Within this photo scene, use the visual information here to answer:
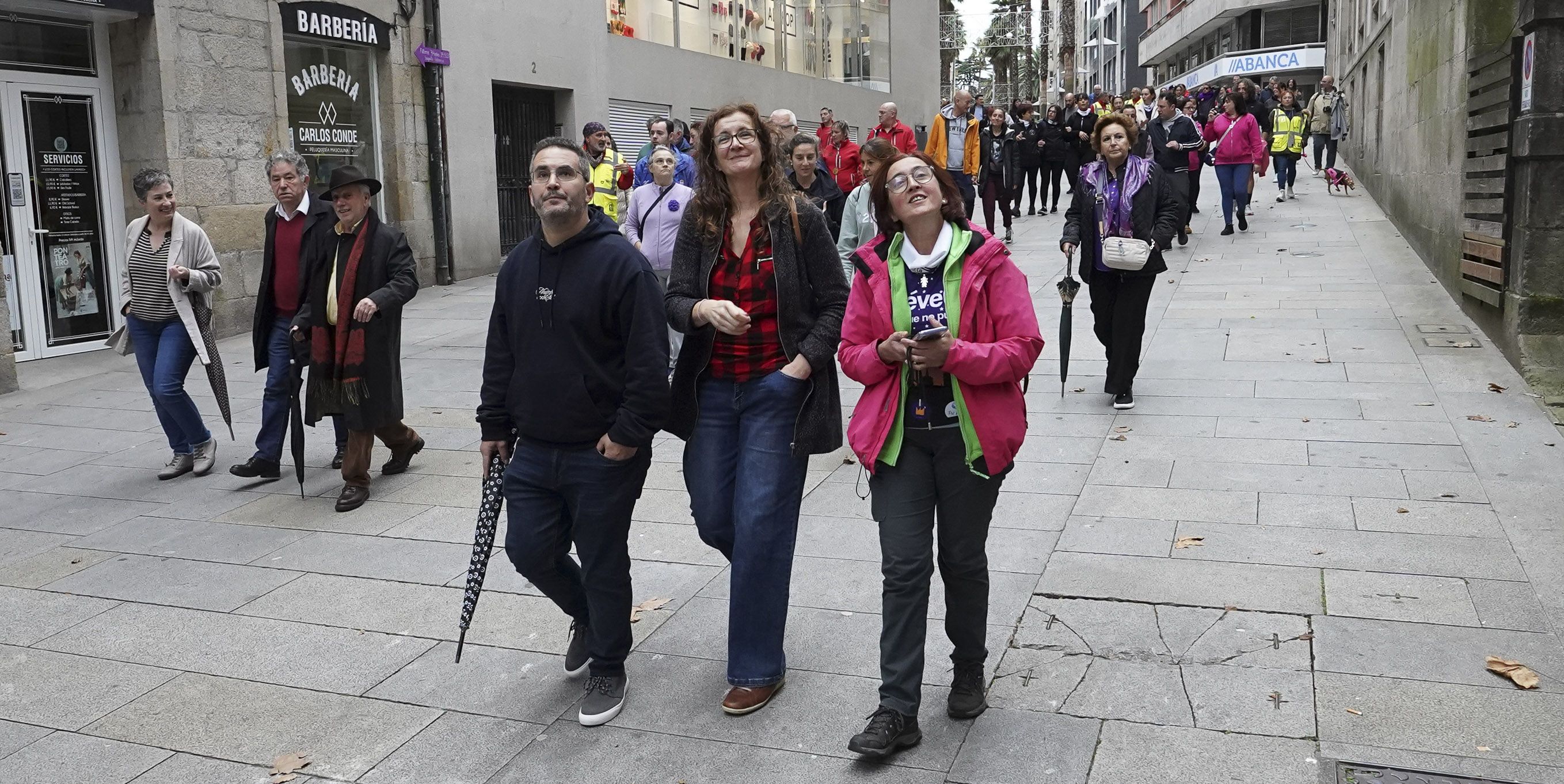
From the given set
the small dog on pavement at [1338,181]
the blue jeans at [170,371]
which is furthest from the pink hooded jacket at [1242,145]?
the blue jeans at [170,371]

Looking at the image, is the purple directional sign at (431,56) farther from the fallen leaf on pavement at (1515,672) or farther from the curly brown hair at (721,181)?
the fallen leaf on pavement at (1515,672)

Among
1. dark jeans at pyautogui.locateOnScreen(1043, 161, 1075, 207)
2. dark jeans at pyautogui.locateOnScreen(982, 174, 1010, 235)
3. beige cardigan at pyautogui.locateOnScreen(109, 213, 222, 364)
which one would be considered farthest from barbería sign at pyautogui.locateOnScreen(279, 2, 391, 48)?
dark jeans at pyautogui.locateOnScreen(1043, 161, 1075, 207)

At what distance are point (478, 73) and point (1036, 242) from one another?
769 centimetres

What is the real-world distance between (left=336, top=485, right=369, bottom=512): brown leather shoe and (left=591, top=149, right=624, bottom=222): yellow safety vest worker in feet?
17.0

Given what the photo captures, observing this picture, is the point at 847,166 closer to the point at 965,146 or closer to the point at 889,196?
the point at 965,146

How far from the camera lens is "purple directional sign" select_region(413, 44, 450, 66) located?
52.4 ft

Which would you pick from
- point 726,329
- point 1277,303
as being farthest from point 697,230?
point 1277,303

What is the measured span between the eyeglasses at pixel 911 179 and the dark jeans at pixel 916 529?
0.69 m

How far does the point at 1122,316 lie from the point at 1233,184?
33.5 ft

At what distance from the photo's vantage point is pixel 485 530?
13.8ft

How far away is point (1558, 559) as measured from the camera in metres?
5.27

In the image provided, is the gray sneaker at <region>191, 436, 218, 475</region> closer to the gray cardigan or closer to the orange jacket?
the gray cardigan

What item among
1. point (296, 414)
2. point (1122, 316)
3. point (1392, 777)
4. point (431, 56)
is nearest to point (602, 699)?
point (1392, 777)

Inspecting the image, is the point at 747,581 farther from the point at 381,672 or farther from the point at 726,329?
the point at 381,672
